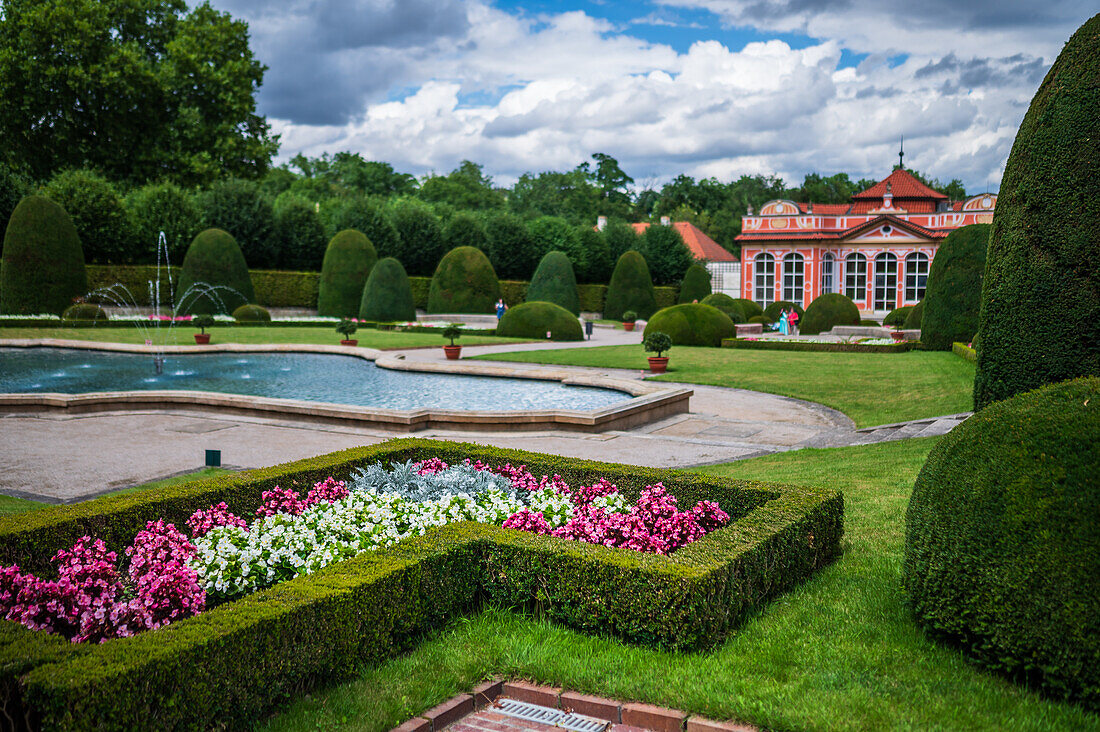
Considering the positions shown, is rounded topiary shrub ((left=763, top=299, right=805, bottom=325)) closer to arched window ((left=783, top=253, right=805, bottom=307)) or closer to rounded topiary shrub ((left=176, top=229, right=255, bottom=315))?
arched window ((left=783, top=253, right=805, bottom=307))

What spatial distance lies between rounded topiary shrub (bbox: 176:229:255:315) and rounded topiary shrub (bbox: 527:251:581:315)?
13.2 meters

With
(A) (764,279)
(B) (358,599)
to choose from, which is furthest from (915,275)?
(B) (358,599)

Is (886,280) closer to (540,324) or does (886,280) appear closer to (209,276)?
(540,324)

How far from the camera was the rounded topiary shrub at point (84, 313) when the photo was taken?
27.3 meters

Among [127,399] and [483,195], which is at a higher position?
[483,195]

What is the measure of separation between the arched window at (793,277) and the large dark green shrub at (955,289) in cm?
2319

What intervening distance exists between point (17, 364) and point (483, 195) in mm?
52626

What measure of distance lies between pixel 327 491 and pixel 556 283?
103 feet

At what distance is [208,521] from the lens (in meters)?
4.66

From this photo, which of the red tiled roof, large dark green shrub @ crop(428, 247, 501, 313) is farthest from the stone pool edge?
the red tiled roof

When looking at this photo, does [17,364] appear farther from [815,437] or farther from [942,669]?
[942,669]

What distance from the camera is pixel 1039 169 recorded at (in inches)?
245

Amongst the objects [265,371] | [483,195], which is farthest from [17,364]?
[483,195]

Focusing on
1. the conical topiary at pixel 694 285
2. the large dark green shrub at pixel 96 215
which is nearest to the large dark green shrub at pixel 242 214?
the large dark green shrub at pixel 96 215
